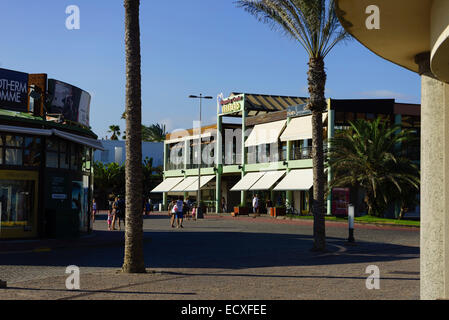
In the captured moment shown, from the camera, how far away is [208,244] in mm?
20281

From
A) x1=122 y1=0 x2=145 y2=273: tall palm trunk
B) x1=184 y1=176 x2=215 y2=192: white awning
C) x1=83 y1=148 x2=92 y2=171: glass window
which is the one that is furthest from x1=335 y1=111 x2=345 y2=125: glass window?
x1=122 y1=0 x2=145 y2=273: tall palm trunk

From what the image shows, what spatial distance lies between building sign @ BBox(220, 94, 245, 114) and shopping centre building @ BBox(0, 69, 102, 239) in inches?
1211

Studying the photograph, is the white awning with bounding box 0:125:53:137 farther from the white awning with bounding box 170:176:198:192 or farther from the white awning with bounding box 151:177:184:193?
the white awning with bounding box 151:177:184:193

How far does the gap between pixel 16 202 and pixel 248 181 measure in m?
31.2

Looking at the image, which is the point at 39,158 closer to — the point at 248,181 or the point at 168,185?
the point at 248,181

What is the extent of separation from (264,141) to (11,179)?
3104cm

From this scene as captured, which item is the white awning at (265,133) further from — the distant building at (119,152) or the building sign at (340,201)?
the distant building at (119,152)

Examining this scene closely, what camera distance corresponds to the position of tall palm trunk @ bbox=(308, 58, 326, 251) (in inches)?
710

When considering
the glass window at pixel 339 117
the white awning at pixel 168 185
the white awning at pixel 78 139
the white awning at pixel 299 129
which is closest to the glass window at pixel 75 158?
the white awning at pixel 78 139

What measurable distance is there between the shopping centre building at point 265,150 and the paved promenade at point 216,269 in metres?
21.0

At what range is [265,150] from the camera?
51094 mm

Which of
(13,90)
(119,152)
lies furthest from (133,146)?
(119,152)
